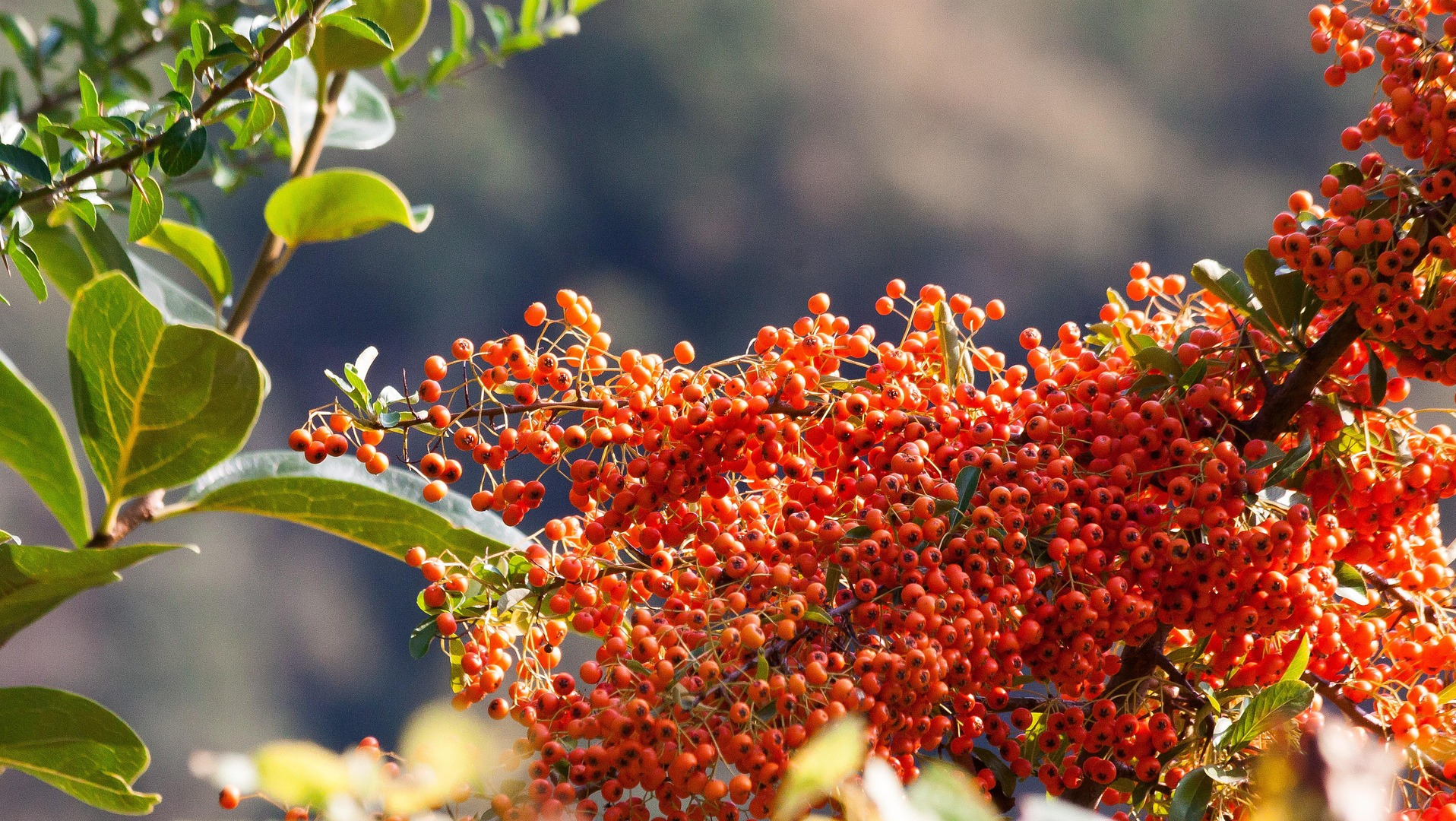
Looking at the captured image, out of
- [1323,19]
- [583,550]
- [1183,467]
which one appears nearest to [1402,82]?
[1323,19]

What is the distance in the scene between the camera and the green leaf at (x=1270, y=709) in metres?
0.50

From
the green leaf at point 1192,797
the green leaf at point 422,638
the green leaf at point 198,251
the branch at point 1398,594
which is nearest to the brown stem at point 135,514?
the green leaf at point 198,251

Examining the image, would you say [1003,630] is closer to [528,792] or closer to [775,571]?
[775,571]

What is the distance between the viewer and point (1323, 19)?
612 mm

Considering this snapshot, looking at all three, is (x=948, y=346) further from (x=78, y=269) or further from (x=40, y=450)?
(x=78, y=269)

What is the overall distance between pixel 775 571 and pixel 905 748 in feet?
0.33

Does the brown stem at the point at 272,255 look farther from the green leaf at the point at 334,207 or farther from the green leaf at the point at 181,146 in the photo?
the green leaf at the point at 181,146

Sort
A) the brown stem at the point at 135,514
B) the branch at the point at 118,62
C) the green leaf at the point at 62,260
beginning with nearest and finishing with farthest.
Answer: the brown stem at the point at 135,514 → the green leaf at the point at 62,260 → the branch at the point at 118,62

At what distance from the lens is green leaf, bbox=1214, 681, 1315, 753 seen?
495 mm

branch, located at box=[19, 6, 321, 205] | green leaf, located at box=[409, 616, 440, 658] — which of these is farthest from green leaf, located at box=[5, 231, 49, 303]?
green leaf, located at box=[409, 616, 440, 658]

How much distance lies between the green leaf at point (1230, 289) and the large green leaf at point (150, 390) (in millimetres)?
489

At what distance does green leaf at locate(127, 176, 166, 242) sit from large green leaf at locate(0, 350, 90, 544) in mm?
102

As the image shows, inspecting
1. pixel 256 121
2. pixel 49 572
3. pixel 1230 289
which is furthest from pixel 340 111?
pixel 1230 289

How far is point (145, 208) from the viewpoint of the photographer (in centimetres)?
56
